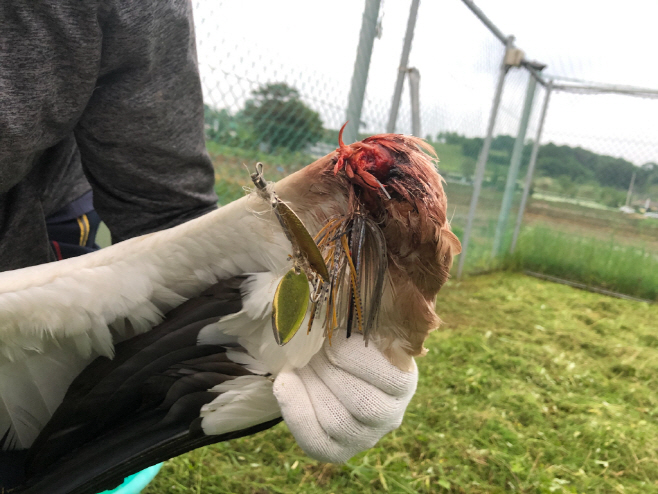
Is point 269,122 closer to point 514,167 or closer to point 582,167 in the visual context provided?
point 514,167

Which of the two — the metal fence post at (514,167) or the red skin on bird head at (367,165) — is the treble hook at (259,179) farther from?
the metal fence post at (514,167)

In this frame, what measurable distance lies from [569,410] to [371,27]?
1.66 m

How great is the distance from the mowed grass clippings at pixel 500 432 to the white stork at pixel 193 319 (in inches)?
28.5

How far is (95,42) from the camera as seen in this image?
0.56 m

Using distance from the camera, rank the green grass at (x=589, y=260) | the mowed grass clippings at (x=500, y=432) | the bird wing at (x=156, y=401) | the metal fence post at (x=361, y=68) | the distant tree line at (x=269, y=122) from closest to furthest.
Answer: the bird wing at (x=156, y=401) < the mowed grass clippings at (x=500, y=432) < the distant tree line at (x=269, y=122) < the metal fence post at (x=361, y=68) < the green grass at (x=589, y=260)

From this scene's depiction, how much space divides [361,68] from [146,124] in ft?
4.04

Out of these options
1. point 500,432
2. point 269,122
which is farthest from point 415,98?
point 500,432

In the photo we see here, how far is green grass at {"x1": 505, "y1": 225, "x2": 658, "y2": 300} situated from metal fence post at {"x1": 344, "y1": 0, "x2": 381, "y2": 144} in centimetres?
304

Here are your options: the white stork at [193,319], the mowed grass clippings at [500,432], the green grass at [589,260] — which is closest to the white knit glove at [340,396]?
the white stork at [193,319]

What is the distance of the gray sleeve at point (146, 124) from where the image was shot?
608 millimetres

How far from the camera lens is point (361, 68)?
68.9 inches

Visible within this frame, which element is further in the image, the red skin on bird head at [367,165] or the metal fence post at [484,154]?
the metal fence post at [484,154]

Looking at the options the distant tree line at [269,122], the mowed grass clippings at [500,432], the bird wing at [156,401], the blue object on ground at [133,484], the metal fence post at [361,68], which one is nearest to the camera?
the bird wing at [156,401]

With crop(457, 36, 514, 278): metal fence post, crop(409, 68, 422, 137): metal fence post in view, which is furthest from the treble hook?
crop(457, 36, 514, 278): metal fence post
